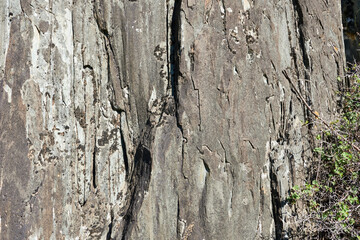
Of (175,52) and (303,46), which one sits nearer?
(175,52)

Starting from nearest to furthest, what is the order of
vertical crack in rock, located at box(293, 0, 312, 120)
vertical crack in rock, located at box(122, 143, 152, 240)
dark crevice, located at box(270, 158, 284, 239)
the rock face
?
the rock face → vertical crack in rock, located at box(122, 143, 152, 240) → dark crevice, located at box(270, 158, 284, 239) → vertical crack in rock, located at box(293, 0, 312, 120)

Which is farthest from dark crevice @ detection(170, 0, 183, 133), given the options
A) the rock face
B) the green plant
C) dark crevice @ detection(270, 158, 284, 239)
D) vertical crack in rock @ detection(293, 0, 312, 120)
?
vertical crack in rock @ detection(293, 0, 312, 120)

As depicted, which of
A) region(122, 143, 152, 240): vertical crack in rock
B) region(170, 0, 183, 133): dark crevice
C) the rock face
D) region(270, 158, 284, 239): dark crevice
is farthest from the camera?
region(270, 158, 284, 239): dark crevice

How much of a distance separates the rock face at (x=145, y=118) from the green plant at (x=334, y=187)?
0.24 meters

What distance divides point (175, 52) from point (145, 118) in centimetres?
57

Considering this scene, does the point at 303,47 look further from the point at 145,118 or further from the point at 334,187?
the point at 145,118

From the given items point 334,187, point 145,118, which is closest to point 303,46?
point 334,187

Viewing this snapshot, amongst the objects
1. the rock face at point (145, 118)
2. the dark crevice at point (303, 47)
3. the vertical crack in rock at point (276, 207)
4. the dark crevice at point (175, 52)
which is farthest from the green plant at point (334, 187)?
the dark crevice at point (175, 52)

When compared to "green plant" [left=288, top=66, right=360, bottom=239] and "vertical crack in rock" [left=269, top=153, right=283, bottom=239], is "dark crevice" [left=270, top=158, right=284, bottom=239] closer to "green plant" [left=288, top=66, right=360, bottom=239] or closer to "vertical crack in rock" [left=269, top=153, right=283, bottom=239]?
"vertical crack in rock" [left=269, top=153, right=283, bottom=239]

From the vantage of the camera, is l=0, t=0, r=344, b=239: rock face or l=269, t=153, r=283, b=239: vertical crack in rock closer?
l=0, t=0, r=344, b=239: rock face

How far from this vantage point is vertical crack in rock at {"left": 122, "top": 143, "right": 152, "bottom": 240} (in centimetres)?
298

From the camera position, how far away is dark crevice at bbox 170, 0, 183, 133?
10.3 ft

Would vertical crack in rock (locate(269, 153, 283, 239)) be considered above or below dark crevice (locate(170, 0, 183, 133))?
below

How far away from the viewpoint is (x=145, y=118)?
322cm
